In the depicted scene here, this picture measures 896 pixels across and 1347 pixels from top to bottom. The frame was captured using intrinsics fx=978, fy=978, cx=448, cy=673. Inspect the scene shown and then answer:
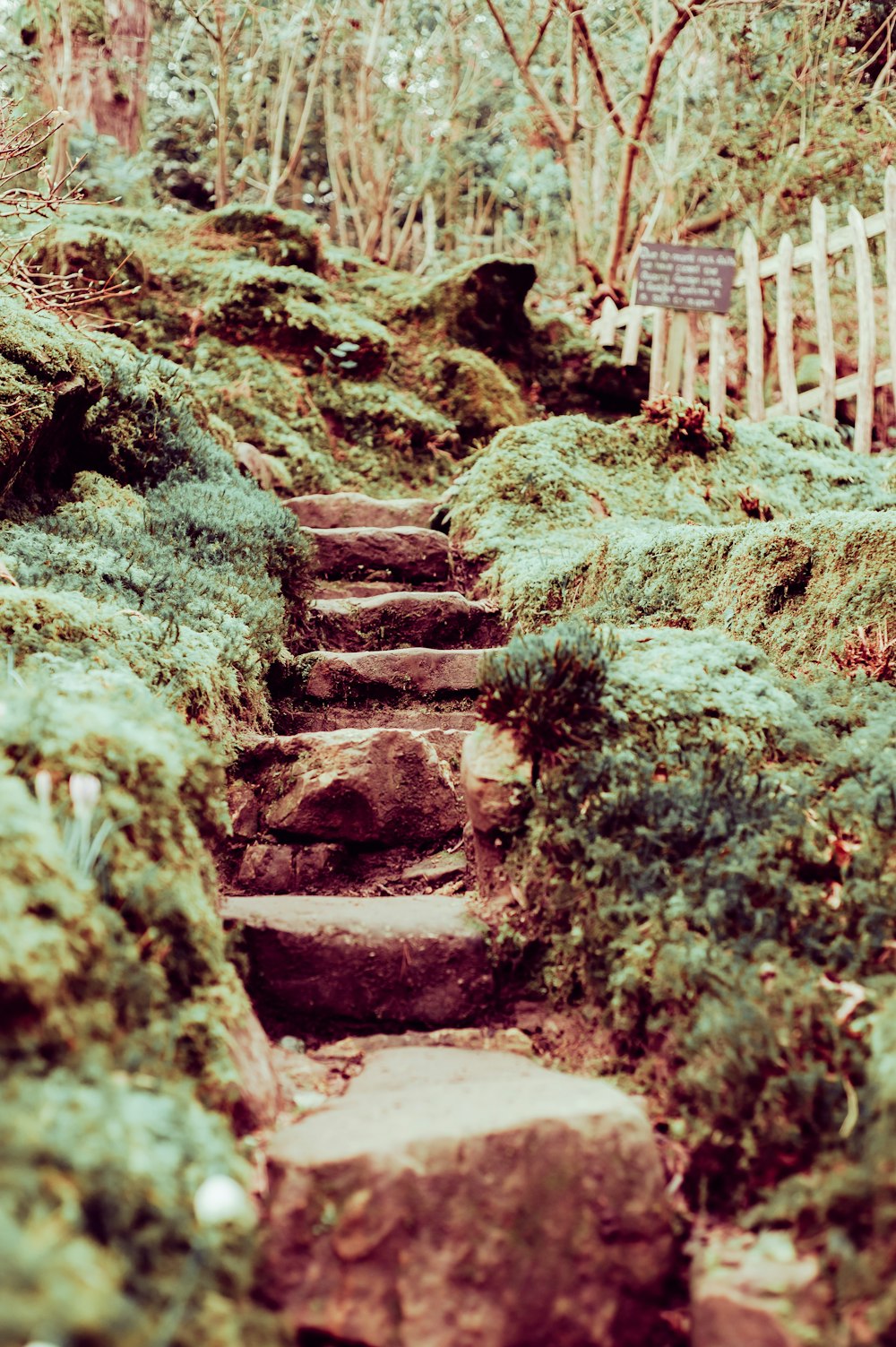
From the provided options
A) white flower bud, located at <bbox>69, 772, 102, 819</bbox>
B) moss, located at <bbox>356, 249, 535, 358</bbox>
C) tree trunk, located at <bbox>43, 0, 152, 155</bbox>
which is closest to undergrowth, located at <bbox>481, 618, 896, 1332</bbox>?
white flower bud, located at <bbox>69, 772, 102, 819</bbox>

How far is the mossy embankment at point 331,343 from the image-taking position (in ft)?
26.9

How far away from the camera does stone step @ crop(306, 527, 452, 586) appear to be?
634 cm

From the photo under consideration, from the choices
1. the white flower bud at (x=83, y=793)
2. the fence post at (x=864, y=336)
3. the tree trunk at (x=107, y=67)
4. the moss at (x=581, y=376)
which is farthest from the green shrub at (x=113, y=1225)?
the tree trunk at (x=107, y=67)

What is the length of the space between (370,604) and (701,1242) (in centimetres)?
403

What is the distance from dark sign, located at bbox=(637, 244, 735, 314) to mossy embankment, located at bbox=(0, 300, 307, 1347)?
540cm

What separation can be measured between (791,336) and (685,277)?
1.49 meters

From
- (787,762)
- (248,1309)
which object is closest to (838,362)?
(787,762)

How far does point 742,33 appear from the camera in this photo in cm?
1177

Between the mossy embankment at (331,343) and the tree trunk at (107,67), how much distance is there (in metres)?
1.59

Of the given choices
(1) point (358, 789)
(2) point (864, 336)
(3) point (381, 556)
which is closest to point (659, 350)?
(2) point (864, 336)

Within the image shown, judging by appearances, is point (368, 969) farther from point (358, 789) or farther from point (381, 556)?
point (381, 556)

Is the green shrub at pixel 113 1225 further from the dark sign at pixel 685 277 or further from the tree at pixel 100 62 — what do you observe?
the tree at pixel 100 62

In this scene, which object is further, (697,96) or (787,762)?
(697,96)

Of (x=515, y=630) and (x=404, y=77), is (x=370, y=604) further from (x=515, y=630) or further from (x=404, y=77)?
(x=404, y=77)
